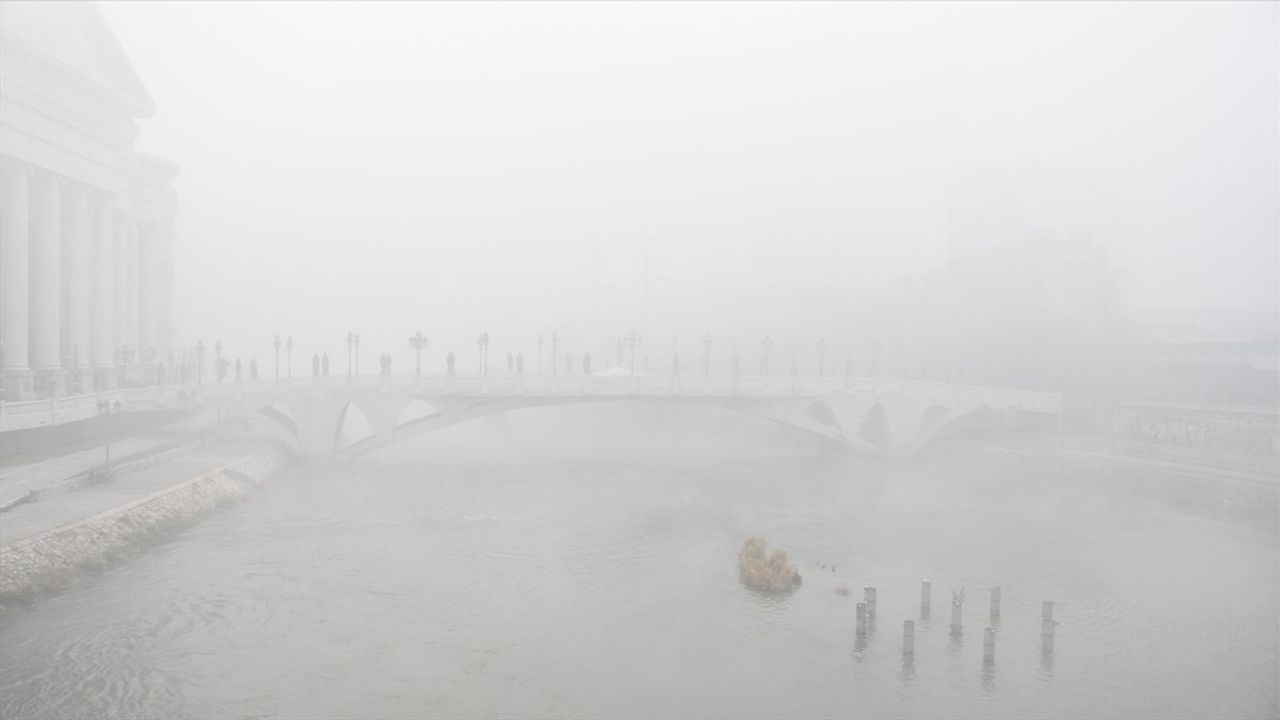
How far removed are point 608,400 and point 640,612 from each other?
1981cm

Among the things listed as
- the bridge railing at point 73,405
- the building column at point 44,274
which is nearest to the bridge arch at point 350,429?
the bridge railing at point 73,405

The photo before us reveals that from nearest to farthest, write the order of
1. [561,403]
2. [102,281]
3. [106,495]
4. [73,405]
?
[106,495], [73,405], [561,403], [102,281]

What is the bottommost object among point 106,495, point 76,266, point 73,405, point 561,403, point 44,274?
point 106,495

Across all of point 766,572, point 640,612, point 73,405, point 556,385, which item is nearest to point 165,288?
point 73,405

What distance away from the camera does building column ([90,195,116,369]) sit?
45500 millimetres

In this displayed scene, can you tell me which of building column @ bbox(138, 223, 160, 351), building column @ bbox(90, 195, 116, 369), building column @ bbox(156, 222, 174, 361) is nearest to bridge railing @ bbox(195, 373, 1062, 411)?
building column @ bbox(90, 195, 116, 369)

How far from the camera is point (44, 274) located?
130 feet

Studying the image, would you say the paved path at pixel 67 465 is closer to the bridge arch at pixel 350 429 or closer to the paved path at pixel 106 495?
the paved path at pixel 106 495

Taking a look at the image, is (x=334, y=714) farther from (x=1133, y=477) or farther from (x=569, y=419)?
(x=569, y=419)

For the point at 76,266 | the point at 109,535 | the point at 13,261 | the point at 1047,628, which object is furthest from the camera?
the point at 76,266

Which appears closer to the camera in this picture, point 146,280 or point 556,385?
point 556,385

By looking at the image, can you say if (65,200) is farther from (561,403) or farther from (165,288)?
(165,288)

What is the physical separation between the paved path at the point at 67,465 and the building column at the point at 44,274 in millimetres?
5551

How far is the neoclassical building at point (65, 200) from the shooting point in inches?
1470
